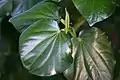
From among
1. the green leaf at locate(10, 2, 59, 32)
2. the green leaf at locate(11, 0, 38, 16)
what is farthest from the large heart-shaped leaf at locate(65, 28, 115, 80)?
the green leaf at locate(11, 0, 38, 16)

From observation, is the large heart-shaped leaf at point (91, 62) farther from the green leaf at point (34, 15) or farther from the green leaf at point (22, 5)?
the green leaf at point (22, 5)

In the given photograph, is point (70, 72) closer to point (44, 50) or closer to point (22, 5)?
point (44, 50)

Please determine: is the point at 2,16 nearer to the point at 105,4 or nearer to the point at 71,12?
the point at 71,12

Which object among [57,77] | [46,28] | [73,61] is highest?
[46,28]

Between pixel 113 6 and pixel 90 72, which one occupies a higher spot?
pixel 113 6

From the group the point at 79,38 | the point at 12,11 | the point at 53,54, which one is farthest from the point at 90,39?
the point at 12,11

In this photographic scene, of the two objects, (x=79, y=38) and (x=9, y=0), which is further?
(x=9, y=0)
